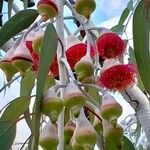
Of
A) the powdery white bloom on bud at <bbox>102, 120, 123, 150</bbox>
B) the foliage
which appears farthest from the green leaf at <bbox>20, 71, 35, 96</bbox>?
the powdery white bloom on bud at <bbox>102, 120, 123, 150</bbox>

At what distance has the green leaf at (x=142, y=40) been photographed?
2.87 ft

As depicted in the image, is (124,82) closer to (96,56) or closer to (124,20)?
(96,56)

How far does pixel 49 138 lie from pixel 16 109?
0.28 m

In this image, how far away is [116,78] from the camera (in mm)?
925

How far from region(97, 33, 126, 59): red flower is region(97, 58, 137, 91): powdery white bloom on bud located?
3cm

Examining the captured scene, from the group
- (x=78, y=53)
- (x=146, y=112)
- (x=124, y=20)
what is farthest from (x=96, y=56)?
(x=124, y=20)

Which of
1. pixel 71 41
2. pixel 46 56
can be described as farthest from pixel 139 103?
pixel 46 56

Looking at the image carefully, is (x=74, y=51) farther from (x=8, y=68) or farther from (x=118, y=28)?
(x=118, y=28)

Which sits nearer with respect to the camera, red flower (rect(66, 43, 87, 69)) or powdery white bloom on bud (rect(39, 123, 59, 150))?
powdery white bloom on bud (rect(39, 123, 59, 150))

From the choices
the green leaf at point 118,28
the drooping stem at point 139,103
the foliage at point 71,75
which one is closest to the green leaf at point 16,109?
the foliage at point 71,75

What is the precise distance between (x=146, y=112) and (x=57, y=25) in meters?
0.54

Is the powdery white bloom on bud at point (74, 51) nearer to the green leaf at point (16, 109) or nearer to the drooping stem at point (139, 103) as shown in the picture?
the green leaf at point (16, 109)

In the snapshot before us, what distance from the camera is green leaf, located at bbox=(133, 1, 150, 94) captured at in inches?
34.4

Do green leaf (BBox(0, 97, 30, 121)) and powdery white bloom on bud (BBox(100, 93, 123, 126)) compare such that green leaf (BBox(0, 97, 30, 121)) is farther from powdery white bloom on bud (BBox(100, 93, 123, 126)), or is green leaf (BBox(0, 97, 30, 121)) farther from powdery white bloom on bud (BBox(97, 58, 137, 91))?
powdery white bloom on bud (BBox(100, 93, 123, 126))
